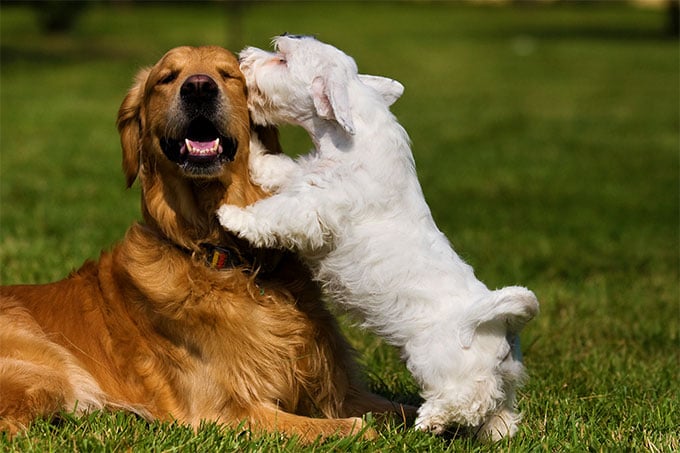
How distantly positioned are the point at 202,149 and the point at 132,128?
53cm

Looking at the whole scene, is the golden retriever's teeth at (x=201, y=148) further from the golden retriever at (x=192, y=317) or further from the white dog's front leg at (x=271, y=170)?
the white dog's front leg at (x=271, y=170)

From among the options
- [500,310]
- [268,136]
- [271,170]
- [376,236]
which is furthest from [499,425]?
[268,136]

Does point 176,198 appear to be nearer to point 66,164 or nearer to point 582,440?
point 582,440

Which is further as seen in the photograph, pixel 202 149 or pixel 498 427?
pixel 202 149

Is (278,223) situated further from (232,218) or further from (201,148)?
(201,148)

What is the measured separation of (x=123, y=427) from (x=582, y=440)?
6.37 feet

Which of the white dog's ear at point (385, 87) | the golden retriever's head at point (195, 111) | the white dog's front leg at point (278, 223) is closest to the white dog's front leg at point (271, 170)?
the golden retriever's head at point (195, 111)

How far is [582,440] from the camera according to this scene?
4414mm

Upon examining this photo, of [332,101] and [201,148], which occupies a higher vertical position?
[332,101]

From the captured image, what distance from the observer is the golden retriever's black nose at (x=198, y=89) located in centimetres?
446

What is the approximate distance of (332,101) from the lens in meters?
4.37

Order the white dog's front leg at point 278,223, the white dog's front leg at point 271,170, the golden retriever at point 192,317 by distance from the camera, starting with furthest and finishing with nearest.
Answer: the white dog's front leg at point 271,170 → the golden retriever at point 192,317 → the white dog's front leg at point 278,223

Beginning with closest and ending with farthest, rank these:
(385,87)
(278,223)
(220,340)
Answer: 1. (278,223)
2. (220,340)
3. (385,87)

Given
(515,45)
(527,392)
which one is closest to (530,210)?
(527,392)
